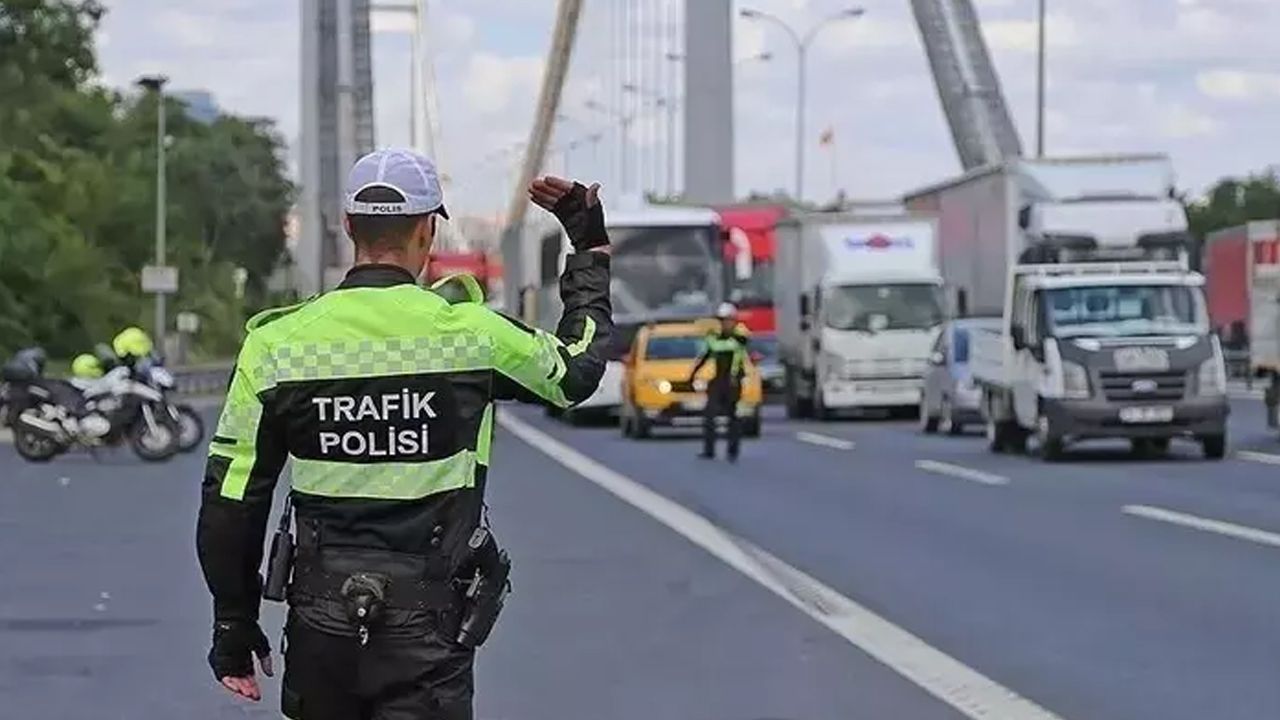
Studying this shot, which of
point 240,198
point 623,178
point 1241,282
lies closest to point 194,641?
point 1241,282

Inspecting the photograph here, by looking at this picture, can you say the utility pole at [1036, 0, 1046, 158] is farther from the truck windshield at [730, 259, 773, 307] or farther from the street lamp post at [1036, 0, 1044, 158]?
the truck windshield at [730, 259, 773, 307]

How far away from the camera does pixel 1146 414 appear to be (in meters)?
27.3

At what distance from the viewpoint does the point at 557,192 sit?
5.39 meters

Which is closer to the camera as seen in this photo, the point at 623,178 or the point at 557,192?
the point at 557,192

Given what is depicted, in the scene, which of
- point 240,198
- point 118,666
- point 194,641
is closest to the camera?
point 118,666

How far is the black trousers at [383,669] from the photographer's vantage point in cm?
497

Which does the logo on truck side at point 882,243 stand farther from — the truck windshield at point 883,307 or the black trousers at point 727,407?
the black trousers at point 727,407

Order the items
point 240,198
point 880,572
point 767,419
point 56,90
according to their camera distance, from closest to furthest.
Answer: point 880,572
point 767,419
point 56,90
point 240,198

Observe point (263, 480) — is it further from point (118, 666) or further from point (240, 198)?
point (240, 198)

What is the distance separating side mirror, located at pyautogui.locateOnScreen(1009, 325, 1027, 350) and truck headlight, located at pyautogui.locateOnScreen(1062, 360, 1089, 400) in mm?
1113

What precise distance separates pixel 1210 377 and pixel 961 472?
2.97m

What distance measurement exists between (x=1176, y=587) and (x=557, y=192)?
31.5 ft

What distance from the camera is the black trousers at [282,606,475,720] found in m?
4.97

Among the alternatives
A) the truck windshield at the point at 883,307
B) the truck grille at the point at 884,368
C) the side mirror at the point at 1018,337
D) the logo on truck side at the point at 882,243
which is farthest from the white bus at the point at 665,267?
the side mirror at the point at 1018,337
